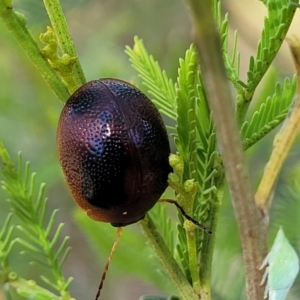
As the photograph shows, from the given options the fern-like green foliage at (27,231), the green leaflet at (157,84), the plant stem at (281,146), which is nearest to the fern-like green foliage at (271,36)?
the plant stem at (281,146)

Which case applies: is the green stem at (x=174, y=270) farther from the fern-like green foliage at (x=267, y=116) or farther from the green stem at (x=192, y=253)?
the fern-like green foliage at (x=267, y=116)

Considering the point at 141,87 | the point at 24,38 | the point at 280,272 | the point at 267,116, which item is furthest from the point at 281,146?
the point at 141,87

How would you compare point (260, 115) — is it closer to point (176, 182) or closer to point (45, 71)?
point (176, 182)

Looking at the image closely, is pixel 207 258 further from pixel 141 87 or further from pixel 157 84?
pixel 141 87

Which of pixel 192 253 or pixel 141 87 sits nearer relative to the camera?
pixel 192 253

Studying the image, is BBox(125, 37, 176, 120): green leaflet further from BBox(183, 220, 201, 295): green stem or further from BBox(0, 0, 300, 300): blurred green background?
BBox(0, 0, 300, 300): blurred green background
